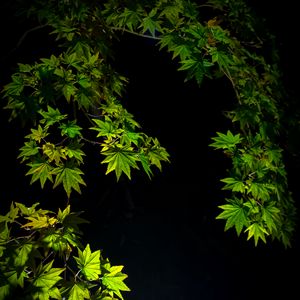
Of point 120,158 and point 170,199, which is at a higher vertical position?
point 120,158

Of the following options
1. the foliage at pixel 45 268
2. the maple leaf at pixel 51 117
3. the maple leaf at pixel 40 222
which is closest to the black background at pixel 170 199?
the maple leaf at pixel 51 117

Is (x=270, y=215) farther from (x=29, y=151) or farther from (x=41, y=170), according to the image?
(x=29, y=151)

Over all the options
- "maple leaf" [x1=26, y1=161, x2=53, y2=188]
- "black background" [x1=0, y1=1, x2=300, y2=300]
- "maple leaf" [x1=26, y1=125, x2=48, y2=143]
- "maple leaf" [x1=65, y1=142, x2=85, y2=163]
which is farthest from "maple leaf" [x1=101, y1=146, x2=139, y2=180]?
"black background" [x1=0, y1=1, x2=300, y2=300]

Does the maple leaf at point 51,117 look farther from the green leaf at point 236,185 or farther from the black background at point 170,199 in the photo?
the black background at point 170,199

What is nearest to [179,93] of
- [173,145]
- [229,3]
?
[173,145]

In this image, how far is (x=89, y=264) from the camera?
163 centimetres

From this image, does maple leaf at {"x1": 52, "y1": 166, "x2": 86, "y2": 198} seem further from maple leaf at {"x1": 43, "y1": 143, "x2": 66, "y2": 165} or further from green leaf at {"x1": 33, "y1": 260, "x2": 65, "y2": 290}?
green leaf at {"x1": 33, "y1": 260, "x2": 65, "y2": 290}

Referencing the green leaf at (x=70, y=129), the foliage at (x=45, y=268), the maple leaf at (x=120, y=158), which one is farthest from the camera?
the green leaf at (x=70, y=129)

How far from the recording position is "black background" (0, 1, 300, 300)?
4000 millimetres

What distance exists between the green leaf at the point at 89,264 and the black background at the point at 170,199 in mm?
2262

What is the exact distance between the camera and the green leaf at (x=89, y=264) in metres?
1.61

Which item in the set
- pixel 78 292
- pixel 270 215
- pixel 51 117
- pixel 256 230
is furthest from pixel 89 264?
pixel 270 215

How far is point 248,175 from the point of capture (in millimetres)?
2076

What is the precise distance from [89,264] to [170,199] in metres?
3.51
